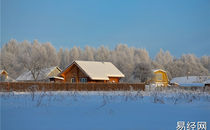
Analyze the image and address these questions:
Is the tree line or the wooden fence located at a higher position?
the tree line

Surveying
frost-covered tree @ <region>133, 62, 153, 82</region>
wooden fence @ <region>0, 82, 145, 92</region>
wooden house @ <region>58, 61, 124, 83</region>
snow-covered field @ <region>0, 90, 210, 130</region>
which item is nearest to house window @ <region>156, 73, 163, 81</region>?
frost-covered tree @ <region>133, 62, 153, 82</region>

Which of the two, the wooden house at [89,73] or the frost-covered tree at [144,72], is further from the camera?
the frost-covered tree at [144,72]

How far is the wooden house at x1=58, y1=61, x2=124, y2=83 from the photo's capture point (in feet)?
125

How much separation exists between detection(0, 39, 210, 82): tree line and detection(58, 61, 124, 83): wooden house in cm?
1899

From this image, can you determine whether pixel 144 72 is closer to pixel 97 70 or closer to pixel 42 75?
pixel 97 70

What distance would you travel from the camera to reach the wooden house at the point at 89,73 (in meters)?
38.2

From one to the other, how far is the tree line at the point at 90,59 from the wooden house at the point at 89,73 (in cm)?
1899

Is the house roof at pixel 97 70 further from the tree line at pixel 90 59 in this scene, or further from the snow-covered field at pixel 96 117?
the snow-covered field at pixel 96 117

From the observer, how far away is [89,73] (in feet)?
124

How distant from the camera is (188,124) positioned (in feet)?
18.1

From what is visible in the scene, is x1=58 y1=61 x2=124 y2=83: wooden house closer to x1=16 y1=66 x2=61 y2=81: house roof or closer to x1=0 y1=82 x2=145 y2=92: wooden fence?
x1=0 y1=82 x2=145 y2=92: wooden fence

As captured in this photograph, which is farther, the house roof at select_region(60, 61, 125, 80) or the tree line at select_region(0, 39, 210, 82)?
the tree line at select_region(0, 39, 210, 82)

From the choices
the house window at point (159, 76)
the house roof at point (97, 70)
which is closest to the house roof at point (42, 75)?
the house roof at point (97, 70)

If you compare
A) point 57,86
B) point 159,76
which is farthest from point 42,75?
point 57,86
